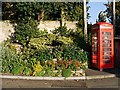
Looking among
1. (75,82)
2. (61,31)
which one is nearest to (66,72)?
(75,82)

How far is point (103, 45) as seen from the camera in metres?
13.5

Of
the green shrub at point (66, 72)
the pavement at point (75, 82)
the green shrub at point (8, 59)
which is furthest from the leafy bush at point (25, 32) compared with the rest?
the pavement at point (75, 82)

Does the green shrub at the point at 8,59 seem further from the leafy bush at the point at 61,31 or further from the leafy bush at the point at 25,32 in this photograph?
the leafy bush at the point at 61,31

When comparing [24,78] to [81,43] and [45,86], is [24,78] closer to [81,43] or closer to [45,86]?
[45,86]

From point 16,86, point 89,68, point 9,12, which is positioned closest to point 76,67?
point 89,68

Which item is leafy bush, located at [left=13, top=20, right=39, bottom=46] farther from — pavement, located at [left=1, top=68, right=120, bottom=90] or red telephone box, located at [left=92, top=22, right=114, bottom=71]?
pavement, located at [left=1, top=68, right=120, bottom=90]

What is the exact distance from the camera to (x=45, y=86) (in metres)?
10.2

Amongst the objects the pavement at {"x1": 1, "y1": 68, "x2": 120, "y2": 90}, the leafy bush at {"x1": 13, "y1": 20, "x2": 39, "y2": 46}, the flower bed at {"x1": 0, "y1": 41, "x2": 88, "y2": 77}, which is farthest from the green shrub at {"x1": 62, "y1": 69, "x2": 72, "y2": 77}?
the leafy bush at {"x1": 13, "y1": 20, "x2": 39, "y2": 46}

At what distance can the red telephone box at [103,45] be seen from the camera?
43.8ft

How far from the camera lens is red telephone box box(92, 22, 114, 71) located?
13.3 metres

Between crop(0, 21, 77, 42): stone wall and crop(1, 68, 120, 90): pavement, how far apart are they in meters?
4.56

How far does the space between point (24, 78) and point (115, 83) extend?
3.30 m

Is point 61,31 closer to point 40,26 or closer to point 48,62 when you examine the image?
point 40,26

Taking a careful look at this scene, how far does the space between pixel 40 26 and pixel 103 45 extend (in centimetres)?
399
